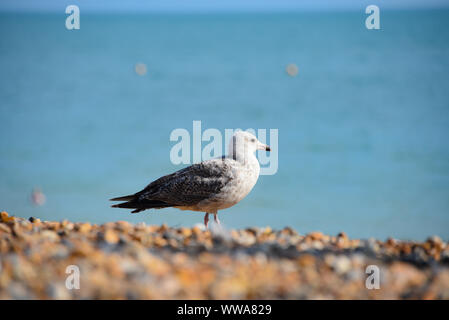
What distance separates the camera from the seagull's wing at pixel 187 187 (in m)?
6.64

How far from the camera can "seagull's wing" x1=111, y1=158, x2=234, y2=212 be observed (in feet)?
21.8

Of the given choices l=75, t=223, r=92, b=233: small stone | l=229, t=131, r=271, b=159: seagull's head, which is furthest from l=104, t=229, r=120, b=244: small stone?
l=229, t=131, r=271, b=159: seagull's head

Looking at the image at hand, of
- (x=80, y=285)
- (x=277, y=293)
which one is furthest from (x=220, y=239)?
(x=80, y=285)

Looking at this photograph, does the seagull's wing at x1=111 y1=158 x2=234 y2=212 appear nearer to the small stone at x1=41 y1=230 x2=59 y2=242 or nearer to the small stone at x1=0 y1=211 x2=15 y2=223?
the small stone at x1=0 y1=211 x2=15 y2=223

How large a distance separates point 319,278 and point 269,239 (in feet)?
4.09

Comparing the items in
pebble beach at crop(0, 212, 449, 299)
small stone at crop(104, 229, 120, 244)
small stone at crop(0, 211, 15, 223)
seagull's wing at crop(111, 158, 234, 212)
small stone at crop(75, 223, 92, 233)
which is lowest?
pebble beach at crop(0, 212, 449, 299)

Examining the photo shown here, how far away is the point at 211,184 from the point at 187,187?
335 mm

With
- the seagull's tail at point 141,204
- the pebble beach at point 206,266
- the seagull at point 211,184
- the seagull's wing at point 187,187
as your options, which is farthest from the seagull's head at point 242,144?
the pebble beach at point 206,266

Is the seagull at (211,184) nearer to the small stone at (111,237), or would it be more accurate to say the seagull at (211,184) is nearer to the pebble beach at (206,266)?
the pebble beach at (206,266)
